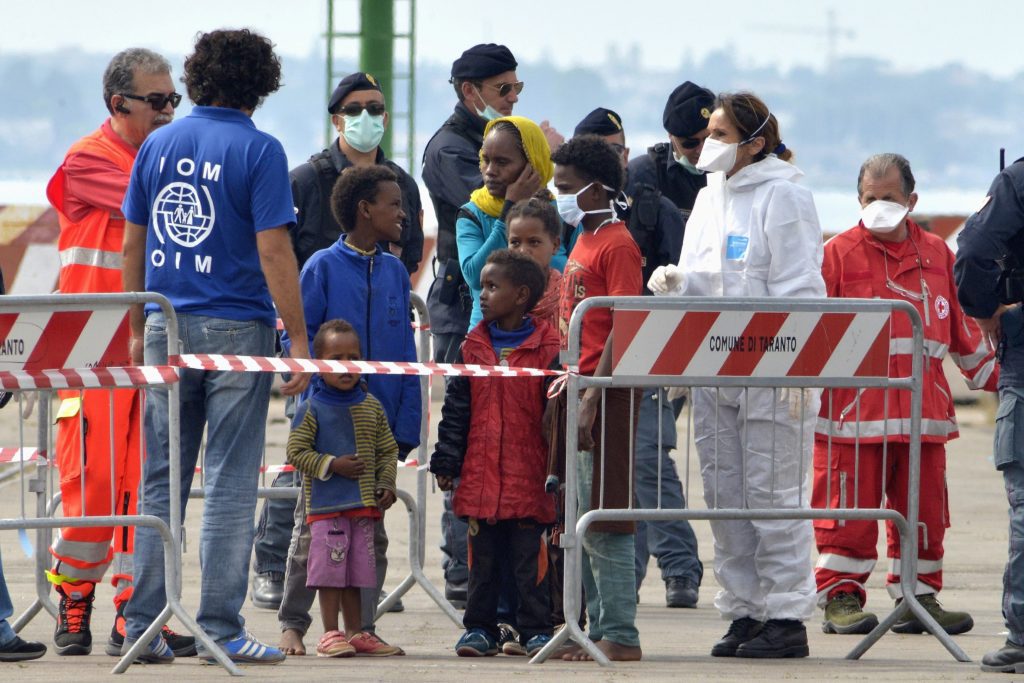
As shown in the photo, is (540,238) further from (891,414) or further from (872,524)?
(872,524)

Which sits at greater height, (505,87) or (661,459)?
(505,87)

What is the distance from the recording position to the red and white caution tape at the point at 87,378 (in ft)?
21.7

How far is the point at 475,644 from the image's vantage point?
7.28 meters

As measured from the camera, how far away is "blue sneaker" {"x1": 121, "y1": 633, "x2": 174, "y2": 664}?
690 cm

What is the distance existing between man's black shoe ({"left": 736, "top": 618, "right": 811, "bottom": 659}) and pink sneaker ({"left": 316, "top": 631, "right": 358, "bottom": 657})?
1467mm

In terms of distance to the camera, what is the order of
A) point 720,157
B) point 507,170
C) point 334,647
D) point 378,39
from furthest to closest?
point 378,39 → point 507,170 → point 720,157 → point 334,647

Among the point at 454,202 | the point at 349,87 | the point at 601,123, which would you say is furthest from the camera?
the point at 601,123

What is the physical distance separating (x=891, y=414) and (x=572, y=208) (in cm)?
196

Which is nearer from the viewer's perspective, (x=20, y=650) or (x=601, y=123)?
(x=20, y=650)

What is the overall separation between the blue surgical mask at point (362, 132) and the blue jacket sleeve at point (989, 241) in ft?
10.1

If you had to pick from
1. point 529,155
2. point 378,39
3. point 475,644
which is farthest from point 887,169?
point 378,39

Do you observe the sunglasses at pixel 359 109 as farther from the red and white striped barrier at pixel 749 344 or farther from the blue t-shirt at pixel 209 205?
the red and white striped barrier at pixel 749 344

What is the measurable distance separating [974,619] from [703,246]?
2428 mm

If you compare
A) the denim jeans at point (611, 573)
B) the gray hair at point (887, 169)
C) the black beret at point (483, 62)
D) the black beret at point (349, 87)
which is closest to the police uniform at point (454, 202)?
the black beret at point (483, 62)
